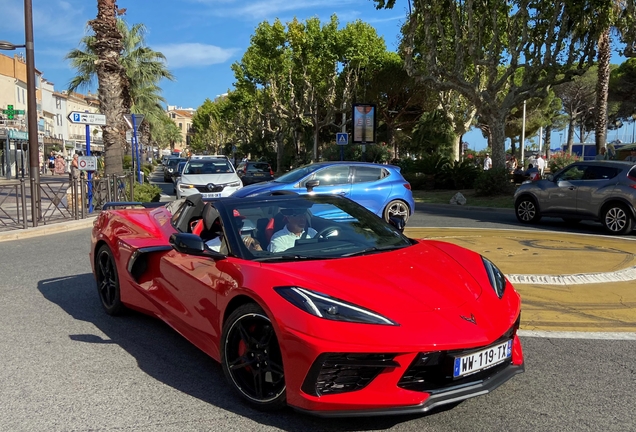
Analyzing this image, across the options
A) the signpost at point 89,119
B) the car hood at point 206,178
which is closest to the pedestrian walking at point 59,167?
the car hood at point 206,178

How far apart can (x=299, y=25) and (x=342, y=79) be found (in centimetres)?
585

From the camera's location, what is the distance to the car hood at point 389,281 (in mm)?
3279

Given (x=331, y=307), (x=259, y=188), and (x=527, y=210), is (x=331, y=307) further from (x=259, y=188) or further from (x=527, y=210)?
(x=527, y=210)

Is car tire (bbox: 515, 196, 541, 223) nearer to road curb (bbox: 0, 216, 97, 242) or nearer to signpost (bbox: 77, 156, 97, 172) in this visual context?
road curb (bbox: 0, 216, 97, 242)

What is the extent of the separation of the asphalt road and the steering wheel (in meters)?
1.26

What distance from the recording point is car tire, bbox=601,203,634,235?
39.5 feet

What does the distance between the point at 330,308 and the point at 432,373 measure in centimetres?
65

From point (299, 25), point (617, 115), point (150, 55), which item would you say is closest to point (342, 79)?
point (299, 25)

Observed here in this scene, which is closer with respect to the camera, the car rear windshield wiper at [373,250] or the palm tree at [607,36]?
the car rear windshield wiper at [373,250]

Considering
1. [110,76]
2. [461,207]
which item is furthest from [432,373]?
[110,76]

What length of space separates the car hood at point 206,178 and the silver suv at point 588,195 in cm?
930

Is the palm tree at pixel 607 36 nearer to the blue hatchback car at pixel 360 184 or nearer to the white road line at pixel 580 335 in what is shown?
A: the blue hatchback car at pixel 360 184

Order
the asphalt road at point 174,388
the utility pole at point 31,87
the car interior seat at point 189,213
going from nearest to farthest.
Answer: the asphalt road at point 174,388 < the car interior seat at point 189,213 < the utility pole at point 31,87

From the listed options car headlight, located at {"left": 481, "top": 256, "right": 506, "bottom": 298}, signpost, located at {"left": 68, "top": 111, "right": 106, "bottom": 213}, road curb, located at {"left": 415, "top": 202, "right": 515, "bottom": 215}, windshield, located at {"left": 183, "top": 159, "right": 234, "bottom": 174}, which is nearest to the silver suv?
road curb, located at {"left": 415, "top": 202, "right": 515, "bottom": 215}
